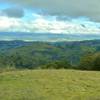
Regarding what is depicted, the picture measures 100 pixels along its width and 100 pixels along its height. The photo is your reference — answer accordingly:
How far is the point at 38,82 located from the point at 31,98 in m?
5.22

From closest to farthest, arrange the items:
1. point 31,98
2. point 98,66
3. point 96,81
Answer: point 31,98 → point 96,81 → point 98,66

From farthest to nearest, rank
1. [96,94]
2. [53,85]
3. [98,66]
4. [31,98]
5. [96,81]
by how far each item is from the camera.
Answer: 1. [98,66]
2. [96,81]
3. [53,85]
4. [96,94]
5. [31,98]

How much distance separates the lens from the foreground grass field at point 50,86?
21672 millimetres

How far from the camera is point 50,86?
24.7 meters

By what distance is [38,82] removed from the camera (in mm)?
25906

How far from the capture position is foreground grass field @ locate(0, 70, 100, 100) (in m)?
21.7

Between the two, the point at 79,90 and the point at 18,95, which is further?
the point at 79,90

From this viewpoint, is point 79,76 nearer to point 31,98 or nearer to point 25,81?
point 25,81

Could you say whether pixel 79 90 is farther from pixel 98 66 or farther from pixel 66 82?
pixel 98 66

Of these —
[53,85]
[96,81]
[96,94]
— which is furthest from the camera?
[96,81]

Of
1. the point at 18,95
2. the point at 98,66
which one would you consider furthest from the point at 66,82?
the point at 98,66

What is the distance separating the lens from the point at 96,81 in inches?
1054

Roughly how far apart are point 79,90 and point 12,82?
5.98 meters

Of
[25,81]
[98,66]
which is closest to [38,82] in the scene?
[25,81]
